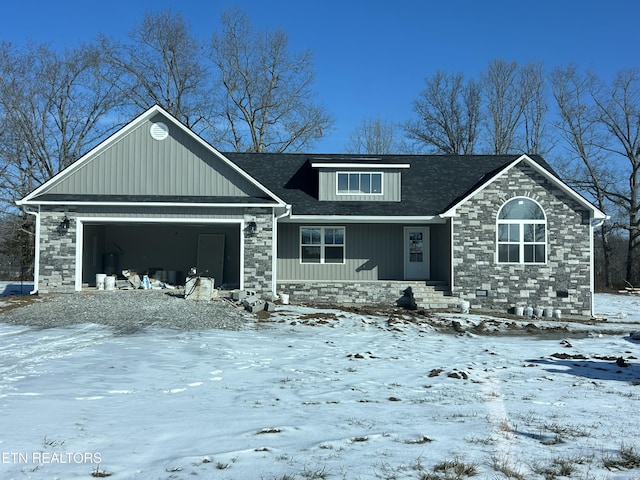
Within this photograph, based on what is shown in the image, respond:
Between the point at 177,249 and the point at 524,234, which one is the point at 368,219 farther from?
the point at 177,249

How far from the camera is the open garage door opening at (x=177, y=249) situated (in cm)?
2078

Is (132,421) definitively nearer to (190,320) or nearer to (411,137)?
(190,320)

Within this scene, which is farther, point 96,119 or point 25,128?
point 96,119

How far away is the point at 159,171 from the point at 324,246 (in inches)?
251

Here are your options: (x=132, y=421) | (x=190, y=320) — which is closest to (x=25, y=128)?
(x=190, y=320)

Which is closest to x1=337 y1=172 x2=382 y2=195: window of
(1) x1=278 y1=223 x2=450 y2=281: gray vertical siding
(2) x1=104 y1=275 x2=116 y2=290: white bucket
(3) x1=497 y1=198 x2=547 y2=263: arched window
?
Answer: (1) x1=278 y1=223 x2=450 y2=281: gray vertical siding

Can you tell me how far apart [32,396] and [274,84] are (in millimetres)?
35131

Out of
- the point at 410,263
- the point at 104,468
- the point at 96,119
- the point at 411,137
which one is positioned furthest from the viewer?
the point at 411,137

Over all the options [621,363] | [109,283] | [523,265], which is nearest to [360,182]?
[523,265]

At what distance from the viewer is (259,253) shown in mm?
17328

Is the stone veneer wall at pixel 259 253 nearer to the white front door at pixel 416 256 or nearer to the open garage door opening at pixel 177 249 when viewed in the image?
the open garage door opening at pixel 177 249

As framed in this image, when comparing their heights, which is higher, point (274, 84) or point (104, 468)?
point (274, 84)

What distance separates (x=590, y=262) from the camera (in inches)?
714

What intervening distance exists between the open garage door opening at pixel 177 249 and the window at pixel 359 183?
434 centimetres
